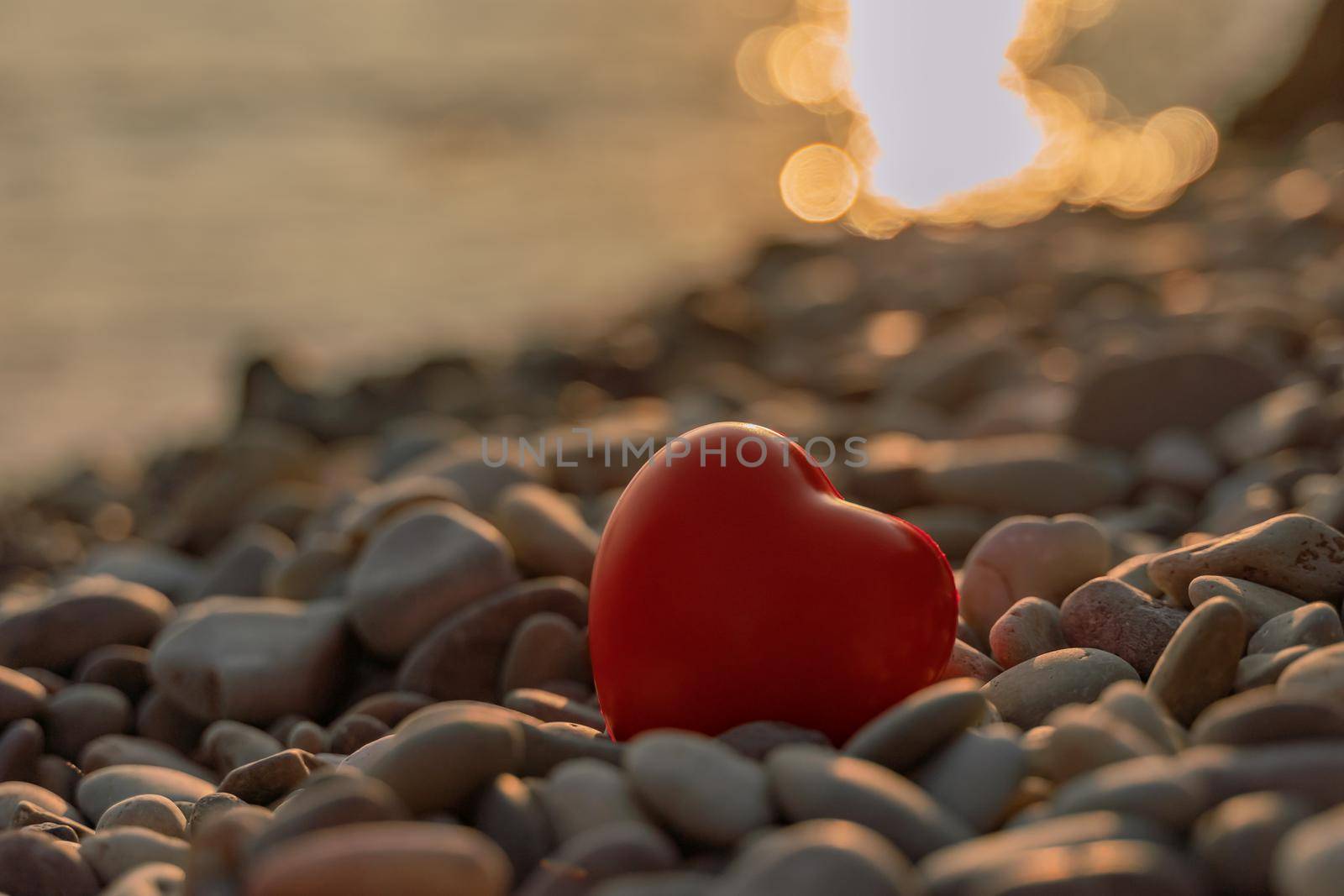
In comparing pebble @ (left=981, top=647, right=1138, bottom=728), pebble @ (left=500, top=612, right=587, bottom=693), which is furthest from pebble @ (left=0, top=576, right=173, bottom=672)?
pebble @ (left=981, top=647, right=1138, bottom=728)

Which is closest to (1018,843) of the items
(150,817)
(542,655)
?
(150,817)

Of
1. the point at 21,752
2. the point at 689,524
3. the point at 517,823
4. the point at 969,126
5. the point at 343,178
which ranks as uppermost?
the point at 969,126

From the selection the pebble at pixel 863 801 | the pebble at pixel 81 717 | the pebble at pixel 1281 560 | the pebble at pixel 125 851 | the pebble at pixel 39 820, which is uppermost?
the pebble at pixel 1281 560

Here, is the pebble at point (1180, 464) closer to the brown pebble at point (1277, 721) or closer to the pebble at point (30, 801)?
the brown pebble at point (1277, 721)

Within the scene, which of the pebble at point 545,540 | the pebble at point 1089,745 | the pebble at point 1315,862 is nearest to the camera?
the pebble at point 1315,862

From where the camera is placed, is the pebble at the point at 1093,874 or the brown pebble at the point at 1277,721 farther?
the brown pebble at the point at 1277,721

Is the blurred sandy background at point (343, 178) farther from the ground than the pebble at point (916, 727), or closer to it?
farther from the ground

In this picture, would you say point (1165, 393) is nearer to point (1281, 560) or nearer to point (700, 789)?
point (1281, 560)

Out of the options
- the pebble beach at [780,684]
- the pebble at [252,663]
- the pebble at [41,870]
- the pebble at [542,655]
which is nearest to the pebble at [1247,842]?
the pebble beach at [780,684]
